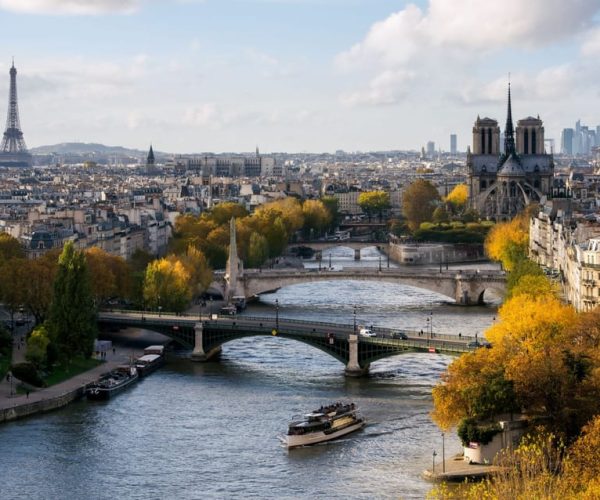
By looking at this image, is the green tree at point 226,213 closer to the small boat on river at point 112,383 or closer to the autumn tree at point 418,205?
the autumn tree at point 418,205

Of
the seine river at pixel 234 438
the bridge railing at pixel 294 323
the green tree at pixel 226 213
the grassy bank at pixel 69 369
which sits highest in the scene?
the green tree at pixel 226 213

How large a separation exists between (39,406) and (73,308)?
808cm

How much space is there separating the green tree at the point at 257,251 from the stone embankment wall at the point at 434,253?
15.4m

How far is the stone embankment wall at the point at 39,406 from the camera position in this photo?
43.8m

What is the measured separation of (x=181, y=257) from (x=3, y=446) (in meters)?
31.4

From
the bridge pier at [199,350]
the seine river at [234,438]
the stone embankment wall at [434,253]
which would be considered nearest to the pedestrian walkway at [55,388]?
the seine river at [234,438]

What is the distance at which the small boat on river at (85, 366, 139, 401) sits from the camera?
1860 inches

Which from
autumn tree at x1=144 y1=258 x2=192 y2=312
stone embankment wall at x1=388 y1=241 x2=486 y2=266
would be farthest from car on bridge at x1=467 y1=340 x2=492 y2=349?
stone embankment wall at x1=388 y1=241 x2=486 y2=266

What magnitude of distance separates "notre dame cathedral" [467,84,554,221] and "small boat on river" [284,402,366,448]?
72501 millimetres

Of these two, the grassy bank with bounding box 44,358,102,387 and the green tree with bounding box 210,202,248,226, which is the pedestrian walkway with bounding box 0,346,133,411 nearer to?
the grassy bank with bounding box 44,358,102,387

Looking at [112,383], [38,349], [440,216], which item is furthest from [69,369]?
[440,216]

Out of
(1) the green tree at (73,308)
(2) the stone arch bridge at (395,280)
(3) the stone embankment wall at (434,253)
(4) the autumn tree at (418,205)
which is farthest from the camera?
(4) the autumn tree at (418,205)

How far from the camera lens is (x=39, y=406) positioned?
148 feet

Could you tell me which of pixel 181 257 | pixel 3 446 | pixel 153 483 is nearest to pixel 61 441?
pixel 3 446
